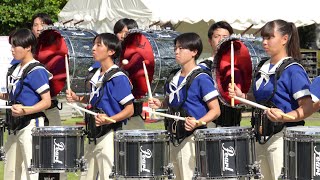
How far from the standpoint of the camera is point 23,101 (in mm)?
7992

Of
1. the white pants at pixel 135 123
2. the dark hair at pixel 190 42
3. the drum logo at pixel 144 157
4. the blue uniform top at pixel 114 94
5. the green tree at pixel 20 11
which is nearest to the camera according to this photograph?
the drum logo at pixel 144 157

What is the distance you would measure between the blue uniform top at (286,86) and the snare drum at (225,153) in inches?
12.4

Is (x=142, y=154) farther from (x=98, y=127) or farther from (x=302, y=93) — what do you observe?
(x=302, y=93)

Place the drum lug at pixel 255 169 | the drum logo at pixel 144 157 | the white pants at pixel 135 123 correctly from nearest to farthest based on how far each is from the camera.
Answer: the drum lug at pixel 255 169
the drum logo at pixel 144 157
the white pants at pixel 135 123

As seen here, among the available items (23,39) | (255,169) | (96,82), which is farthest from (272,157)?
(23,39)

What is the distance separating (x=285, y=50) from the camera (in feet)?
22.0

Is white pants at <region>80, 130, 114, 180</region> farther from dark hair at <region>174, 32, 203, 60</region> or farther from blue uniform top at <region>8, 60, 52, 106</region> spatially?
dark hair at <region>174, 32, 203, 60</region>

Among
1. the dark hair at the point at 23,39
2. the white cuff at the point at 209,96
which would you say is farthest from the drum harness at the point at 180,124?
the dark hair at the point at 23,39

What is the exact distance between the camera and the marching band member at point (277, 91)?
256 inches

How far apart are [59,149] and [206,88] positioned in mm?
1325

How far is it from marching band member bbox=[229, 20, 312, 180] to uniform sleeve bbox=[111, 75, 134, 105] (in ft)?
3.76

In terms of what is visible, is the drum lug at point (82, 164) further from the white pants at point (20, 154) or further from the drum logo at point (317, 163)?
the drum logo at point (317, 163)

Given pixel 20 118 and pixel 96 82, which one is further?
pixel 20 118

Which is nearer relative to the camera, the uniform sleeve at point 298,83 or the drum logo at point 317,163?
the drum logo at point 317,163
